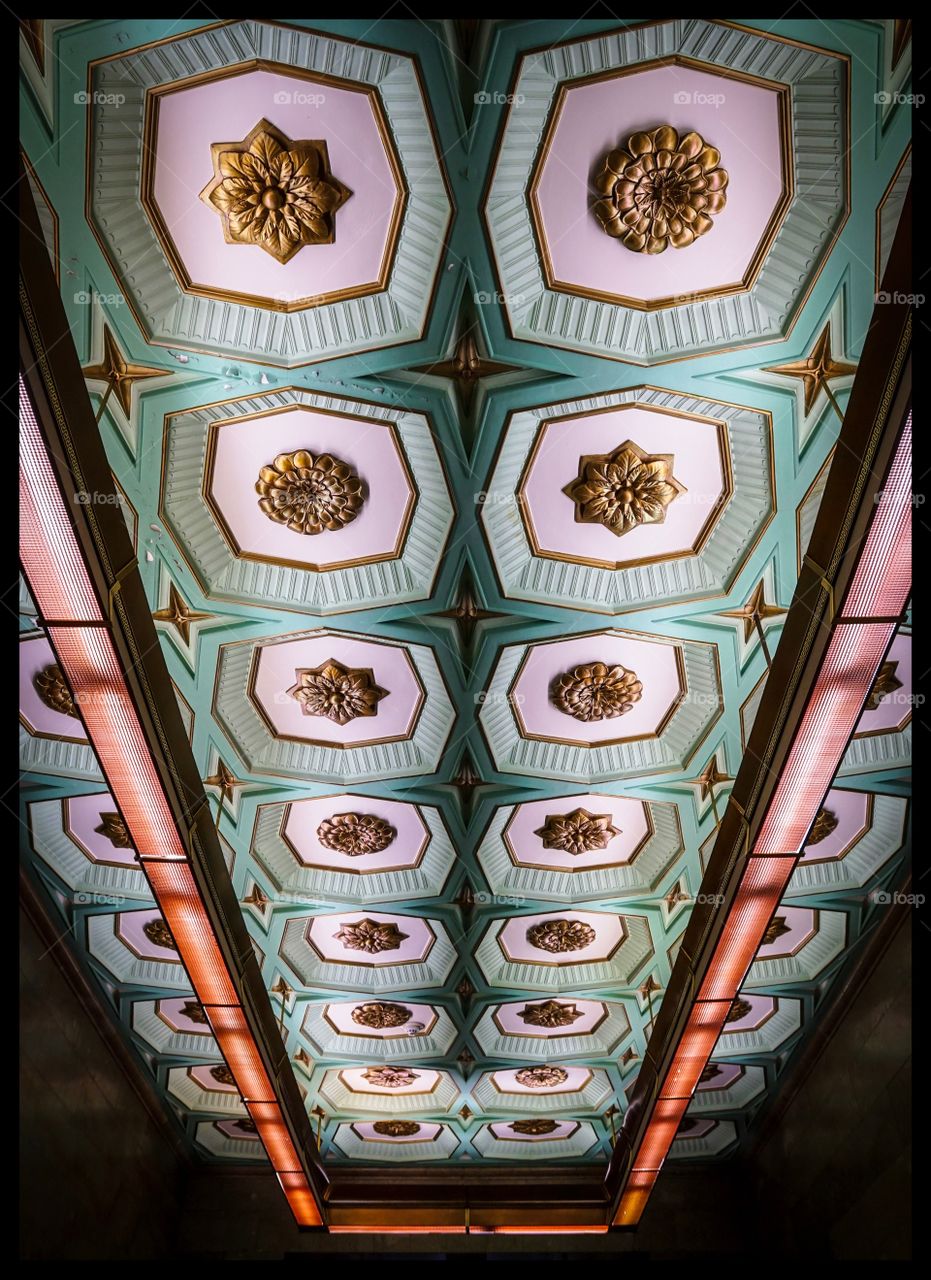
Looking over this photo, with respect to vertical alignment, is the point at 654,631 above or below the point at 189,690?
above

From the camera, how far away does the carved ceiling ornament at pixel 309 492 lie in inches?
293

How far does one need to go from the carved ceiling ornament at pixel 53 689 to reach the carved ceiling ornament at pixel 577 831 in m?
5.54

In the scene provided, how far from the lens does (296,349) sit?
664 centimetres

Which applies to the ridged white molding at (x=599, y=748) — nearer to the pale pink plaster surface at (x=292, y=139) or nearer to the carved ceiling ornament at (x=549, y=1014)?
the pale pink plaster surface at (x=292, y=139)

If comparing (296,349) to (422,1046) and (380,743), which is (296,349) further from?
(422,1046)

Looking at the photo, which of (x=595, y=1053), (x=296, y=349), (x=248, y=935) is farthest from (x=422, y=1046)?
(x=296, y=349)

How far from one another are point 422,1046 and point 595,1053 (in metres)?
3.00

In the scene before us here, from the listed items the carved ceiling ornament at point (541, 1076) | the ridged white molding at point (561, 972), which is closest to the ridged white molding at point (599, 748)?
the ridged white molding at point (561, 972)

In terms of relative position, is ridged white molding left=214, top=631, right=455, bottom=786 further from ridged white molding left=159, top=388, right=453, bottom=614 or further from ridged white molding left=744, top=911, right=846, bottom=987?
ridged white molding left=744, top=911, right=846, bottom=987

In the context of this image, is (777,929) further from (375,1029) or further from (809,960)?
(375,1029)

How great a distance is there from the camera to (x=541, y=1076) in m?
17.1

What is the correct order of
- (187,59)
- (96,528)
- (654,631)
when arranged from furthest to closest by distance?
(654,631) → (96,528) → (187,59)

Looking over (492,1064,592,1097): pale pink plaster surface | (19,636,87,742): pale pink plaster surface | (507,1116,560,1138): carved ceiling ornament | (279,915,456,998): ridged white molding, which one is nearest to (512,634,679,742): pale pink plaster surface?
(19,636,87,742): pale pink plaster surface

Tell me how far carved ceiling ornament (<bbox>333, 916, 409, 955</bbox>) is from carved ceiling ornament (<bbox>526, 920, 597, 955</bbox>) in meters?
1.86
